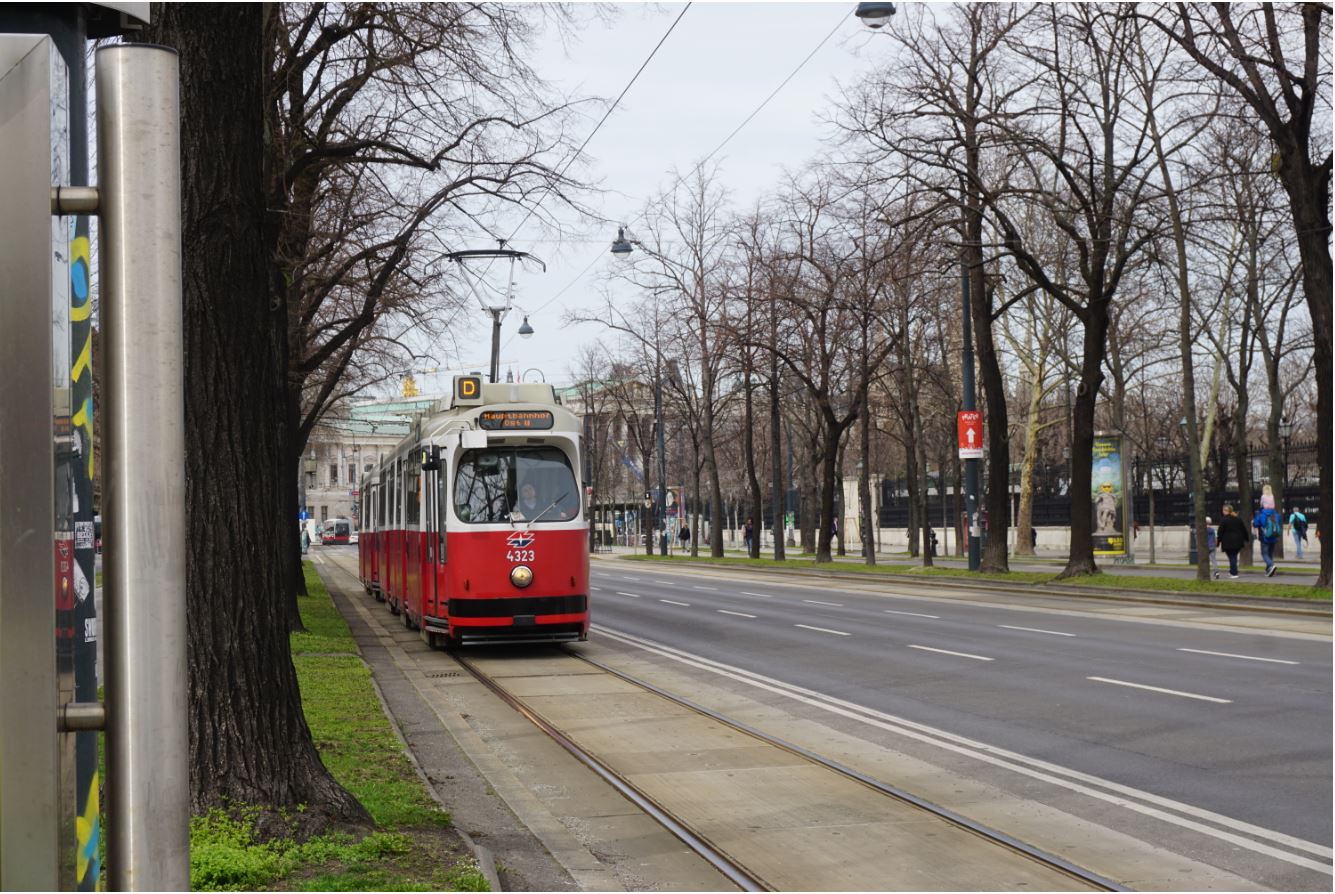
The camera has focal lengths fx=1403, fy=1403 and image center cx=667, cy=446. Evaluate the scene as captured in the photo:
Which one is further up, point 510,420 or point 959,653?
point 510,420

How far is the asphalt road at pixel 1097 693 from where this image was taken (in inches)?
340

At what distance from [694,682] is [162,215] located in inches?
547

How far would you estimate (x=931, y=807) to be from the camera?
8.67m

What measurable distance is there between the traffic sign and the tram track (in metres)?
23.8

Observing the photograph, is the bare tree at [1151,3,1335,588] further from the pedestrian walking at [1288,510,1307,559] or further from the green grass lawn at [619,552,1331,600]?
the pedestrian walking at [1288,510,1307,559]

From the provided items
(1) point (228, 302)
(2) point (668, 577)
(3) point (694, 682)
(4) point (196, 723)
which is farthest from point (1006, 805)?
(2) point (668, 577)

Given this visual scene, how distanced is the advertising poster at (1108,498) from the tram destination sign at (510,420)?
23779mm

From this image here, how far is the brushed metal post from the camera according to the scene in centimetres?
188

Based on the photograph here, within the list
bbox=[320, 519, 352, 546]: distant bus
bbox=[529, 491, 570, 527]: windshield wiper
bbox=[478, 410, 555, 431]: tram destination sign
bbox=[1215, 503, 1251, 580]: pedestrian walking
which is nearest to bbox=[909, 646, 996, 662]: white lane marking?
bbox=[529, 491, 570, 527]: windshield wiper

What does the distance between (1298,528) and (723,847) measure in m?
38.4

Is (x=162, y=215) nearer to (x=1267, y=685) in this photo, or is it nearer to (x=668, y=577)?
(x=1267, y=685)

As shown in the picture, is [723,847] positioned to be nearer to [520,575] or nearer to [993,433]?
[520,575]

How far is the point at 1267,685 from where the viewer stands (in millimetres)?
13719

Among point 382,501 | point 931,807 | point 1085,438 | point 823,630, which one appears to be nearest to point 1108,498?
point 1085,438
